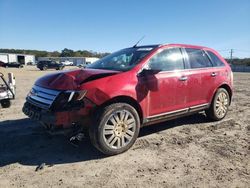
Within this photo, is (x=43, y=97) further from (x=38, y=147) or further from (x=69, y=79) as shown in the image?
(x=38, y=147)

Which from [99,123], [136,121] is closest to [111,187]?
[99,123]

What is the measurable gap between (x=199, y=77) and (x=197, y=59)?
46 cm

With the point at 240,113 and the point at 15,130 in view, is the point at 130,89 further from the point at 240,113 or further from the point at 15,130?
the point at 240,113

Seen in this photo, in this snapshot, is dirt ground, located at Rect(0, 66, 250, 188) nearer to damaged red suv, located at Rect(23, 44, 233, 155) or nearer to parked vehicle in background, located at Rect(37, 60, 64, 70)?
damaged red suv, located at Rect(23, 44, 233, 155)

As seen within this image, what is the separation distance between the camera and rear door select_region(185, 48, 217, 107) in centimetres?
577

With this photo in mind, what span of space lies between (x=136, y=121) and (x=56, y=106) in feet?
4.43

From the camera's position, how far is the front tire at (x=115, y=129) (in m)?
4.28

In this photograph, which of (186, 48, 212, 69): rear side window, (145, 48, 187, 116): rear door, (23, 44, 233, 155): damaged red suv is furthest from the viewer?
(186, 48, 212, 69): rear side window

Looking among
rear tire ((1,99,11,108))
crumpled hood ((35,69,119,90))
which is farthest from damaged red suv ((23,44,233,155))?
rear tire ((1,99,11,108))

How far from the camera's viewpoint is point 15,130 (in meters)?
5.85

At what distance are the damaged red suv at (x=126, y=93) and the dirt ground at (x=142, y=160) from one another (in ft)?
1.32

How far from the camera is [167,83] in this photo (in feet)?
17.1

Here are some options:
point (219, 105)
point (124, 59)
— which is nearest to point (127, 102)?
point (124, 59)

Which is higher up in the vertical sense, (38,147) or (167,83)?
(167,83)
